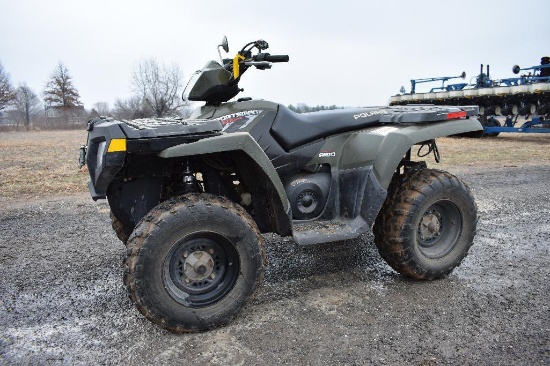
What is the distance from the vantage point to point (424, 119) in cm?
413

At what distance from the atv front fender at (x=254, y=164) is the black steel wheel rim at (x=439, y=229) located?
4.29 feet

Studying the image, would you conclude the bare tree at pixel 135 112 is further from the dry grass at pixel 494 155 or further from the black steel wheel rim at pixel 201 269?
the dry grass at pixel 494 155

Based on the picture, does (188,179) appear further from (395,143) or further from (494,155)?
(494,155)

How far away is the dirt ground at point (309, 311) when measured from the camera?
2965 mm

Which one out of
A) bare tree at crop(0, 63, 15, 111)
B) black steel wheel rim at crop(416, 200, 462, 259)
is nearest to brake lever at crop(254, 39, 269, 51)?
black steel wheel rim at crop(416, 200, 462, 259)

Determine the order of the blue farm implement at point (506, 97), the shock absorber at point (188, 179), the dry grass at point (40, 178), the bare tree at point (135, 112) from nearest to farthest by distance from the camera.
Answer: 1. the shock absorber at point (188, 179)
2. the bare tree at point (135, 112)
3. the dry grass at point (40, 178)
4. the blue farm implement at point (506, 97)

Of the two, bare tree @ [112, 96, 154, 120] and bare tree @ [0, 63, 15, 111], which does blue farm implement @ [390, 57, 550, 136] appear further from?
bare tree @ [0, 63, 15, 111]

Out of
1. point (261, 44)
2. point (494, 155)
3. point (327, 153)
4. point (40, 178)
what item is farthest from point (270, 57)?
point (494, 155)

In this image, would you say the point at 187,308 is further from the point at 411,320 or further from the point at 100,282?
the point at 411,320

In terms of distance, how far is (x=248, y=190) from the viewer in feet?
12.5

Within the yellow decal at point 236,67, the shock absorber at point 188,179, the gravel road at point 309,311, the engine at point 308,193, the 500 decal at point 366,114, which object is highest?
the yellow decal at point 236,67

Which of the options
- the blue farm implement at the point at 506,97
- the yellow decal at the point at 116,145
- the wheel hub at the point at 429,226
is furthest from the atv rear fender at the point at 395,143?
the blue farm implement at the point at 506,97

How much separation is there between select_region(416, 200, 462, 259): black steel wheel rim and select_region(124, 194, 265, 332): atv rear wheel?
164cm

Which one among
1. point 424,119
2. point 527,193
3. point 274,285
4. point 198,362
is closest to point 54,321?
point 198,362
